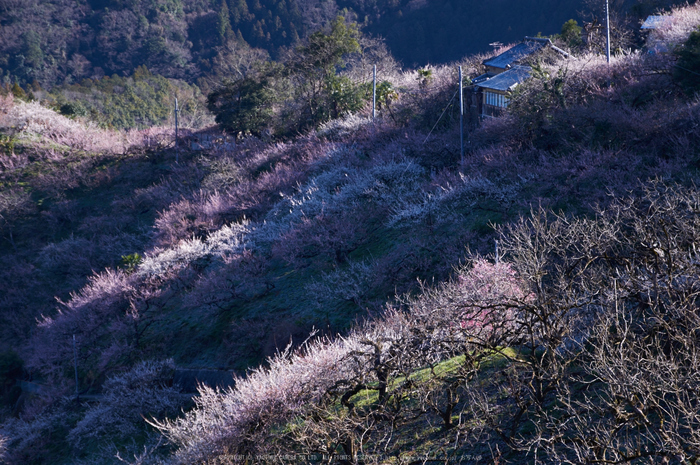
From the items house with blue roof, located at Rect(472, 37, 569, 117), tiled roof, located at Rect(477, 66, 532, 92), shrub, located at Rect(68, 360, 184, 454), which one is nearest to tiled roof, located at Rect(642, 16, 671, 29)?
house with blue roof, located at Rect(472, 37, 569, 117)

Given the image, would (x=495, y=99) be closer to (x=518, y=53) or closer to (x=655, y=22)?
(x=518, y=53)

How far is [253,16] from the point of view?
7300 centimetres

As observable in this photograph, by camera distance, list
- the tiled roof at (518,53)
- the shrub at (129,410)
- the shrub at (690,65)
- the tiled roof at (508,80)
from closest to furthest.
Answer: the shrub at (129,410)
the shrub at (690,65)
the tiled roof at (508,80)
the tiled roof at (518,53)

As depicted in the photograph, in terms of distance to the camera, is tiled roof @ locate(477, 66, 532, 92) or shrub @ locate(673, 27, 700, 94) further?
tiled roof @ locate(477, 66, 532, 92)

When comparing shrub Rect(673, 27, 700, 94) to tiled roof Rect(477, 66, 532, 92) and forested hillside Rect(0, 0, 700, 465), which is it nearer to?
forested hillside Rect(0, 0, 700, 465)

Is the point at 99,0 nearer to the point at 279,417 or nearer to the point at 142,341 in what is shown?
the point at 142,341

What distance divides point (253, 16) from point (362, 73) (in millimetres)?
44722

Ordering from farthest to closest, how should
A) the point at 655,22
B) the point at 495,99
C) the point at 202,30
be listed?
the point at 202,30 → the point at 655,22 → the point at 495,99

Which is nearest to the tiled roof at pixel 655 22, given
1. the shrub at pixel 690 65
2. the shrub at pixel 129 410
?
the shrub at pixel 690 65

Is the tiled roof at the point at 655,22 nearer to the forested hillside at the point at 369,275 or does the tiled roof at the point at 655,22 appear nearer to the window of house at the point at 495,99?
the forested hillside at the point at 369,275

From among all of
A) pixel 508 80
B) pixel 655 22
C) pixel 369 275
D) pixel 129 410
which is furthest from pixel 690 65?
pixel 129 410

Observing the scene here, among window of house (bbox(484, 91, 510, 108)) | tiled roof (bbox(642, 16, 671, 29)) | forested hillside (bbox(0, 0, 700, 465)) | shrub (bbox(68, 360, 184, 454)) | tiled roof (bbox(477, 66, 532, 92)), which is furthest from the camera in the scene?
tiled roof (bbox(642, 16, 671, 29))

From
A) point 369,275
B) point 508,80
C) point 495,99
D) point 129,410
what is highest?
point 508,80

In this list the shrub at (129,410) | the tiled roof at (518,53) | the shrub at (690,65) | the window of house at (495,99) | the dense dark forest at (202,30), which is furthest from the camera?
the dense dark forest at (202,30)
